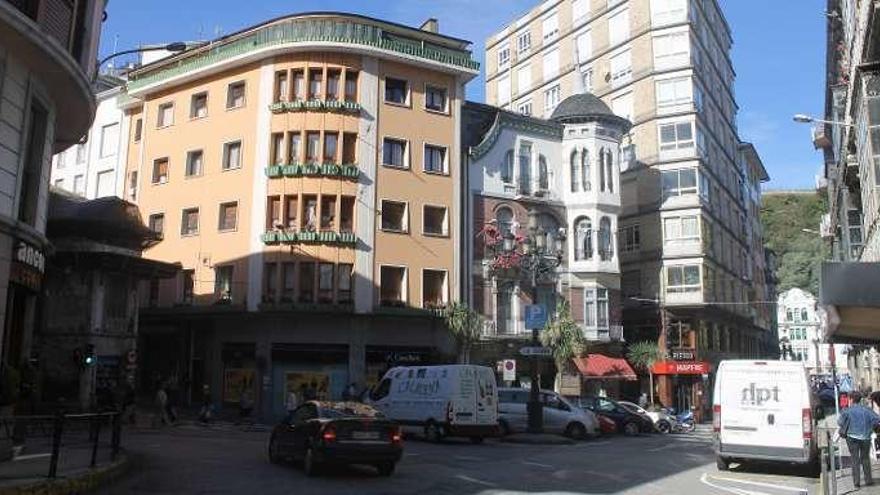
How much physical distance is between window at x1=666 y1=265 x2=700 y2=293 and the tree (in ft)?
53.1

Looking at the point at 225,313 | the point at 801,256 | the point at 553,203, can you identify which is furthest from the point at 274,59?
the point at 801,256

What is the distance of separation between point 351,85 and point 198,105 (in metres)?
8.60

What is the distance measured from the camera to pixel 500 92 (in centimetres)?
6544

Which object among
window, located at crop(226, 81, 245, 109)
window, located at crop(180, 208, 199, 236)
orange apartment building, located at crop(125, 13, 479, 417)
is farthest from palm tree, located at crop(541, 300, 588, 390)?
window, located at crop(226, 81, 245, 109)

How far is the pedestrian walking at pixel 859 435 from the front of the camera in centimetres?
1386

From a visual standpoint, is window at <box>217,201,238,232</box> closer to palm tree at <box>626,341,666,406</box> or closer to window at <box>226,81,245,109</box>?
window at <box>226,81,245,109</box>

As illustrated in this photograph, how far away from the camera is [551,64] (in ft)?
194

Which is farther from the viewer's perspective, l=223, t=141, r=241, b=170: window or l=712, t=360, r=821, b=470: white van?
l=223, t=141, r=241, b=170: window

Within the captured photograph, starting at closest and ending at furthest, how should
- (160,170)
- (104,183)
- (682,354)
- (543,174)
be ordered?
(160,170)
(543,174)
(104,183)
(682,354)

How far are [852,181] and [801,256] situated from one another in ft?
255

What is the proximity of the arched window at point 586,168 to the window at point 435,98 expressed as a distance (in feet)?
28.4

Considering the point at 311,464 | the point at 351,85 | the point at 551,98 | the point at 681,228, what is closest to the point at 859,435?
the point at 311,464

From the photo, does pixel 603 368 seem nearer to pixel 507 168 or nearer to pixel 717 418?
pixel 507 168

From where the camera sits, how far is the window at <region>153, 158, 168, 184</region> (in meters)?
41.2
